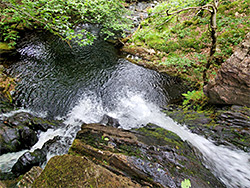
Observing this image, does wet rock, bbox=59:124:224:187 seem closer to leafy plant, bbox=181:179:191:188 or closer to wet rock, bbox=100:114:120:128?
leafy plant, bbox=181:179:191:188

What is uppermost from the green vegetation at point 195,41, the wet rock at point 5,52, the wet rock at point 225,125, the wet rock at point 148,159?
the green vegetation at point 195,41

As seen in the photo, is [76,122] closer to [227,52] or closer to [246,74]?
[246,74]

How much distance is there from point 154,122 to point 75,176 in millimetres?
4112

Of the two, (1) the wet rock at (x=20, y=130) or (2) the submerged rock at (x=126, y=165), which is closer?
(2) the submerged rock at (x=126, y=165)

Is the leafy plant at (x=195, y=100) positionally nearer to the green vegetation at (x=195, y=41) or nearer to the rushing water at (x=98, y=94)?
the green vegetation at (x=195, y=41)

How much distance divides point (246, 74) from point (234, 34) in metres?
5.61

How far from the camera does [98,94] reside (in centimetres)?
732

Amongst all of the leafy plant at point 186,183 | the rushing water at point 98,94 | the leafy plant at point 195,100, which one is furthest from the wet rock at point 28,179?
the leafy plant at point 195,100

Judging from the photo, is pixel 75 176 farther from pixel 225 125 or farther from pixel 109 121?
pixel 225 125

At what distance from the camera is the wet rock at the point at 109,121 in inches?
210

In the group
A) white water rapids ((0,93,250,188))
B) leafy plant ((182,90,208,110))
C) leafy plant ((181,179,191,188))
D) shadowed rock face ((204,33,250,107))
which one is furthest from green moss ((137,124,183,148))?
leafy plant ((182,90,208,110))

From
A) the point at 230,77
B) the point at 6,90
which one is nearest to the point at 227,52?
the point at 230,77

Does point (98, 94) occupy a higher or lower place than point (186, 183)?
lower

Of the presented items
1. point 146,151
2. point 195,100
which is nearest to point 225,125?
point 195,100
